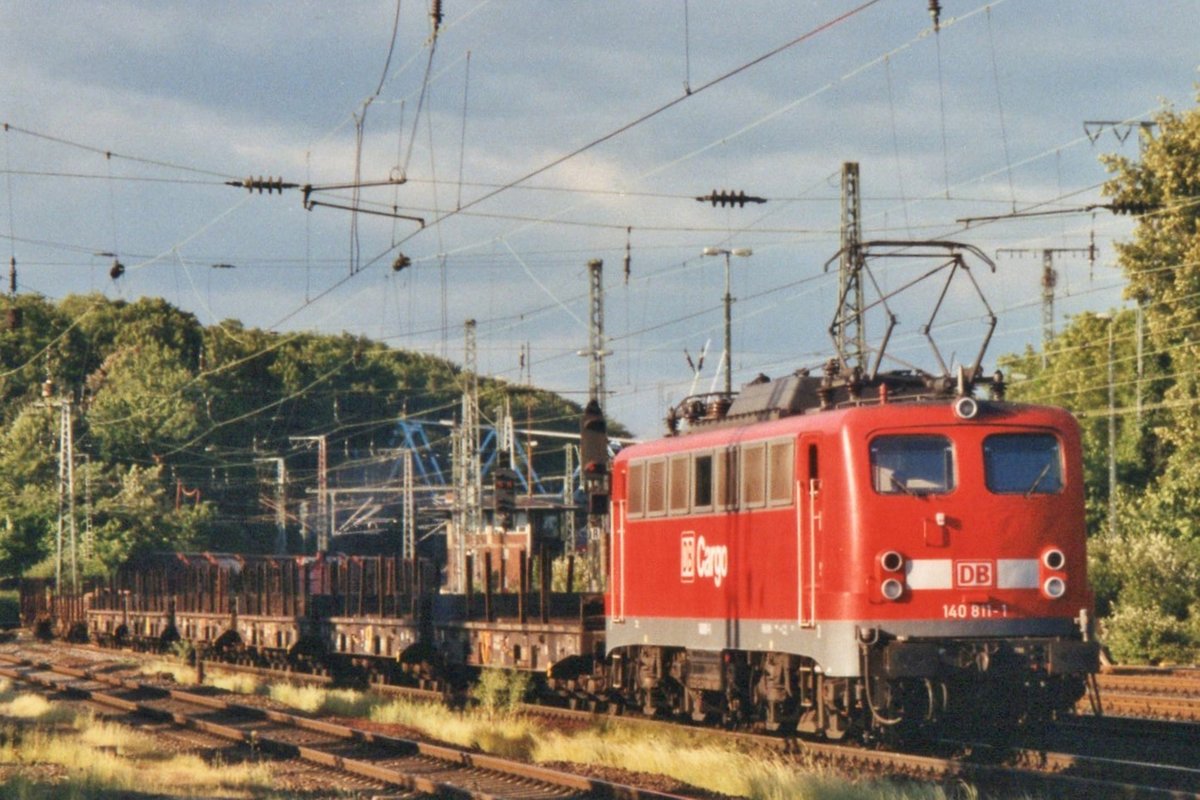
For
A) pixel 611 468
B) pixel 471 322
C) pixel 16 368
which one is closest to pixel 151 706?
pixel 611 468

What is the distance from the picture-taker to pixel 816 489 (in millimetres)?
18312

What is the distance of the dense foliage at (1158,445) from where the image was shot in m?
37.5

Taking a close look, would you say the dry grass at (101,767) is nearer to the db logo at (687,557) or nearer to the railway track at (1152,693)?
the db logo at (687,557)

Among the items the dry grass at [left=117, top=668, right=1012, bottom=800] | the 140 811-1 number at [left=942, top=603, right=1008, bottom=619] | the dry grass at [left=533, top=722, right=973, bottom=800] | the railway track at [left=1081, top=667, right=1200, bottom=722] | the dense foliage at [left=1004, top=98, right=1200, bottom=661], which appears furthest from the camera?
the dense foliage at [left=1004, top=98, right=1200, bottom=661]

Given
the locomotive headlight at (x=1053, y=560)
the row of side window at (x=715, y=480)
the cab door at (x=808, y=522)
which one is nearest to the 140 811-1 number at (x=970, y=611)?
the locomotive headlight at (x=1053, y=560)

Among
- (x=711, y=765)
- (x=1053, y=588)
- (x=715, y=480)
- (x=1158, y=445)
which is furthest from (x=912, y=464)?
(x=1158, y=445)

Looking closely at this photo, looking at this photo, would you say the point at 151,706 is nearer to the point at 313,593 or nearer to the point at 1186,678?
the point at 313,593

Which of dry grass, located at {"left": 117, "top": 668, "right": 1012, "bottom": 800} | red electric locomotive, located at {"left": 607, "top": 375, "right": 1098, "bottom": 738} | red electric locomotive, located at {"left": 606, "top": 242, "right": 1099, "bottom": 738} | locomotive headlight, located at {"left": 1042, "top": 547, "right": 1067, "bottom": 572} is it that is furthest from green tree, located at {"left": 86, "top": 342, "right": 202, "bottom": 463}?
locomotive headlight, located at {"left": 1042, "top": 547, "right": 1067, "bottom": 572}

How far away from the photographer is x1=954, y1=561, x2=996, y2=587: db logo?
17.6 m

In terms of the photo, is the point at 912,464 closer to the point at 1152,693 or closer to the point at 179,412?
the point at 1152,693

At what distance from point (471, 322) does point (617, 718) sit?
3400 cm

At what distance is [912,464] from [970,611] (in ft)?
5.17

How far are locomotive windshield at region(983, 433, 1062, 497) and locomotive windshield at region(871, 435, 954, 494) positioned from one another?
0.42 m

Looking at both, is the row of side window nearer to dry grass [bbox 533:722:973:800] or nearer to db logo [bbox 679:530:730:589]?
db logo [bbox 679:530:730:589]
